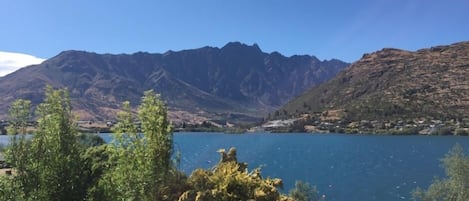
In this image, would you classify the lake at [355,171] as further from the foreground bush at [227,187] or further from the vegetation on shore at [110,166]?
the vegetation on shore at [110,166]

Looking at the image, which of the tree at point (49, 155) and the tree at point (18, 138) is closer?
the tree at point (49, 155)

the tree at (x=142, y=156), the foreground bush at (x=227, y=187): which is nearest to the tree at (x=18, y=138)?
the tree at (x=142, y=156)

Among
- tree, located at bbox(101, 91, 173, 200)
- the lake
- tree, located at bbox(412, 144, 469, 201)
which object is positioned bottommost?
the lake

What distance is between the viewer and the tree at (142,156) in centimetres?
1666

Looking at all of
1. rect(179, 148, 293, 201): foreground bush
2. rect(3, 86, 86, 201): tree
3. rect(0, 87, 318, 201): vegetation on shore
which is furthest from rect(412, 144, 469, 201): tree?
rect(3, 86, 86, 201): tree

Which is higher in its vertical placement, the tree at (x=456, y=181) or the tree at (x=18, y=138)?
the tree at (x=18, y=138)

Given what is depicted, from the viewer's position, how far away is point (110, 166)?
739 inches

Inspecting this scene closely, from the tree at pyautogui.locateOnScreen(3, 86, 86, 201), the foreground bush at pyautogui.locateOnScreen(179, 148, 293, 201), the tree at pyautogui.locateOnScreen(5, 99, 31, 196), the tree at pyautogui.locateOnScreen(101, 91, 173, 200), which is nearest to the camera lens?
the tree at pyautogui.locateOnScreen(3, 86, 86, 201)

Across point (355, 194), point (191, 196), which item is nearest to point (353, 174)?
point (355, 194)

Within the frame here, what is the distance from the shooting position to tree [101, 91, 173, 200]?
16.7m

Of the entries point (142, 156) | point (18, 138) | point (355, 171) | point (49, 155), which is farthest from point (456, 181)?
point (355, 171)

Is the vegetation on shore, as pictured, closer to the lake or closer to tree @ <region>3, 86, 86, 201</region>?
tree @ <region>3, 86, 86, 201</region>

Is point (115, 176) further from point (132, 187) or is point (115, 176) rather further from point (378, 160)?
point (378, 160)

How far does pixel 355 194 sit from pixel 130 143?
288ft
